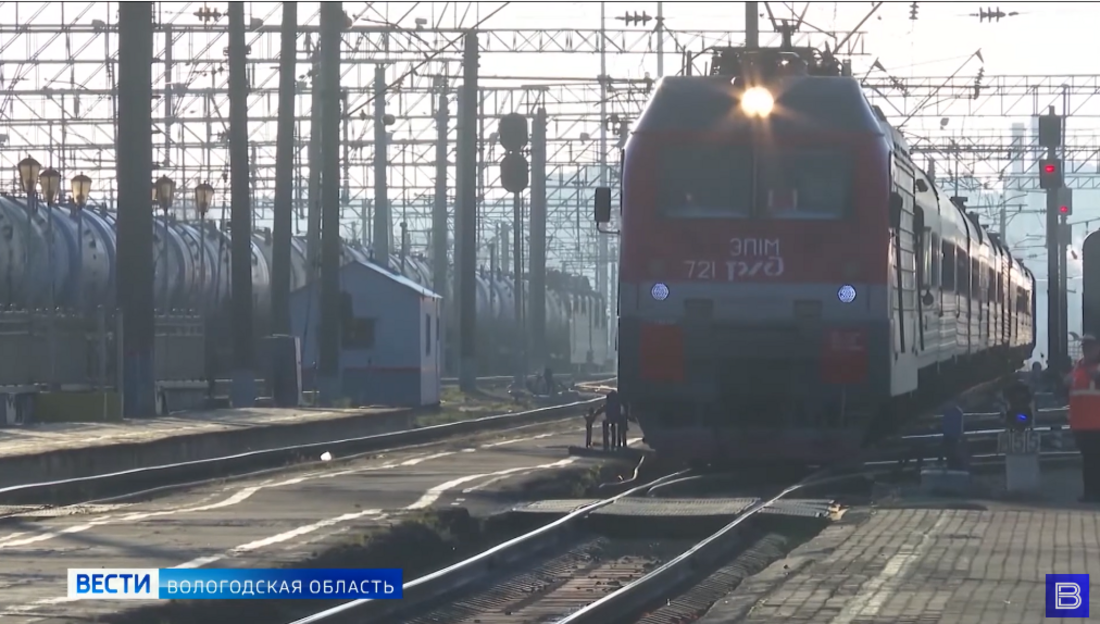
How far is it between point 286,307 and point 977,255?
45.6 ft

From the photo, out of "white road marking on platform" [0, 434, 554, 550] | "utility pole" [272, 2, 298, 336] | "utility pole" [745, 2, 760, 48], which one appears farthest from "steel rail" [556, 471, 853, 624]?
"utility pole" [745, 2, 760, 48]

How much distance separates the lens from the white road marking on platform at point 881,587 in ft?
28.8

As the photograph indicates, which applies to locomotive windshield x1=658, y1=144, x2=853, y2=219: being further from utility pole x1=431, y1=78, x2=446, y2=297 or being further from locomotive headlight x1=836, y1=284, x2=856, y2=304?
utility pole x1=431, y1=78, x2=446, y2=297

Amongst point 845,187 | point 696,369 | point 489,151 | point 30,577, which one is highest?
point 489,151

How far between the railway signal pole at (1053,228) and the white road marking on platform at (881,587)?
27166mm

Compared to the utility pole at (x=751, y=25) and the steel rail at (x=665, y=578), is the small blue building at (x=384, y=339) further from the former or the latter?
the steel rail at (x=665, y=578)

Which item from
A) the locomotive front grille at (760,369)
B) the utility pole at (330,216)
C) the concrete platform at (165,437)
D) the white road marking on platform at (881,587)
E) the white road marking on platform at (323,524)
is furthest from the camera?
the utility pole at (330,216)

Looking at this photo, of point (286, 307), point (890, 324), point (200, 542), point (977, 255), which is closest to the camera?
point (200, 542)

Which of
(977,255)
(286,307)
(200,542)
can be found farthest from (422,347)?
(200,542)

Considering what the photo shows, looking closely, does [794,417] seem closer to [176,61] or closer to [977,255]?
[977,255]

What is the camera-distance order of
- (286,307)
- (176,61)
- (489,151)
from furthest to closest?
(489,151), (176,61), (286,307)

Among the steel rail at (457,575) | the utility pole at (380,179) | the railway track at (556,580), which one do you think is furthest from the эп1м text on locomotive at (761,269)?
the utility pole at (380,179)

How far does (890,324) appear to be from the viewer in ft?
53.9

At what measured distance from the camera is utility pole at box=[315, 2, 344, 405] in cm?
3444
